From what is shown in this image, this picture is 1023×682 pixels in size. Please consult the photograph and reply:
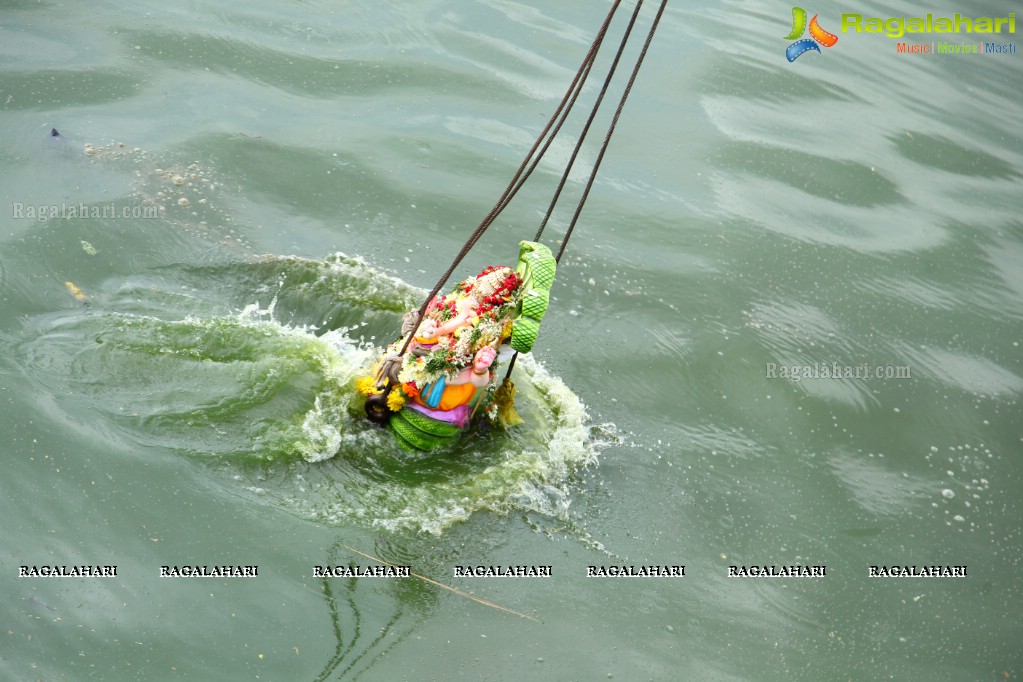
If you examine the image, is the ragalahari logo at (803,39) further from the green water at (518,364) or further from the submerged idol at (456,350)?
the submerged idol at (456,350)

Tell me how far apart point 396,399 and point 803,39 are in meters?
6.80

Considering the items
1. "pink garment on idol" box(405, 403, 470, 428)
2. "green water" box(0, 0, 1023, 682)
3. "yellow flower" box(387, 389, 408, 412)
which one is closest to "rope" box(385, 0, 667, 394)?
"yellow flower" box(387, 389, 408, 412)

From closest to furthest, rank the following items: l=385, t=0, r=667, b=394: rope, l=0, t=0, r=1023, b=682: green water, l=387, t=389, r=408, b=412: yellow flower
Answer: l=385, t=0, r=667, b=394: rope → l=0, t=0, r=1023, b=682: green water → l=387, t=389, r=408, b=412: yellow flower

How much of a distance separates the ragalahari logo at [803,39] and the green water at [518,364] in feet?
1.54

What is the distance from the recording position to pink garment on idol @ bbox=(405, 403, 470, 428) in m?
4.81

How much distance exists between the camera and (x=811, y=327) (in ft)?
21.2

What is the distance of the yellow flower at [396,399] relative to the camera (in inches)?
189

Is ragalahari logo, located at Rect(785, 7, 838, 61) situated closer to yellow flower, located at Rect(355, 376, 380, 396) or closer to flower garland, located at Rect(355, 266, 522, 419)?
flower garland, located at Rect(355, 266, 522, 419)

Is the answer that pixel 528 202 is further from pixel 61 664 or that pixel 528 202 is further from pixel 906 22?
pixel 906 22

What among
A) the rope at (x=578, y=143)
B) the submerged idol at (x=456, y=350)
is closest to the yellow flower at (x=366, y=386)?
the submerged idol at (x=456, y=350)

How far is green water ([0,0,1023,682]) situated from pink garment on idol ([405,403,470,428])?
216 millimetres

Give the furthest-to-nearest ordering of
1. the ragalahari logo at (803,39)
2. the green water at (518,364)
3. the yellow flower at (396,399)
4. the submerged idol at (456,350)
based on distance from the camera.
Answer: the ragalahari logo at (803,39)
the yellow flower at (396,399)
the submerged idol at (456,350)
the green water at (518,364)

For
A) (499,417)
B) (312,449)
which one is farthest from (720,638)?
(312,449)

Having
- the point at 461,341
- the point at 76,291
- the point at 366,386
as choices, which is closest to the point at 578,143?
the point at 461,341
